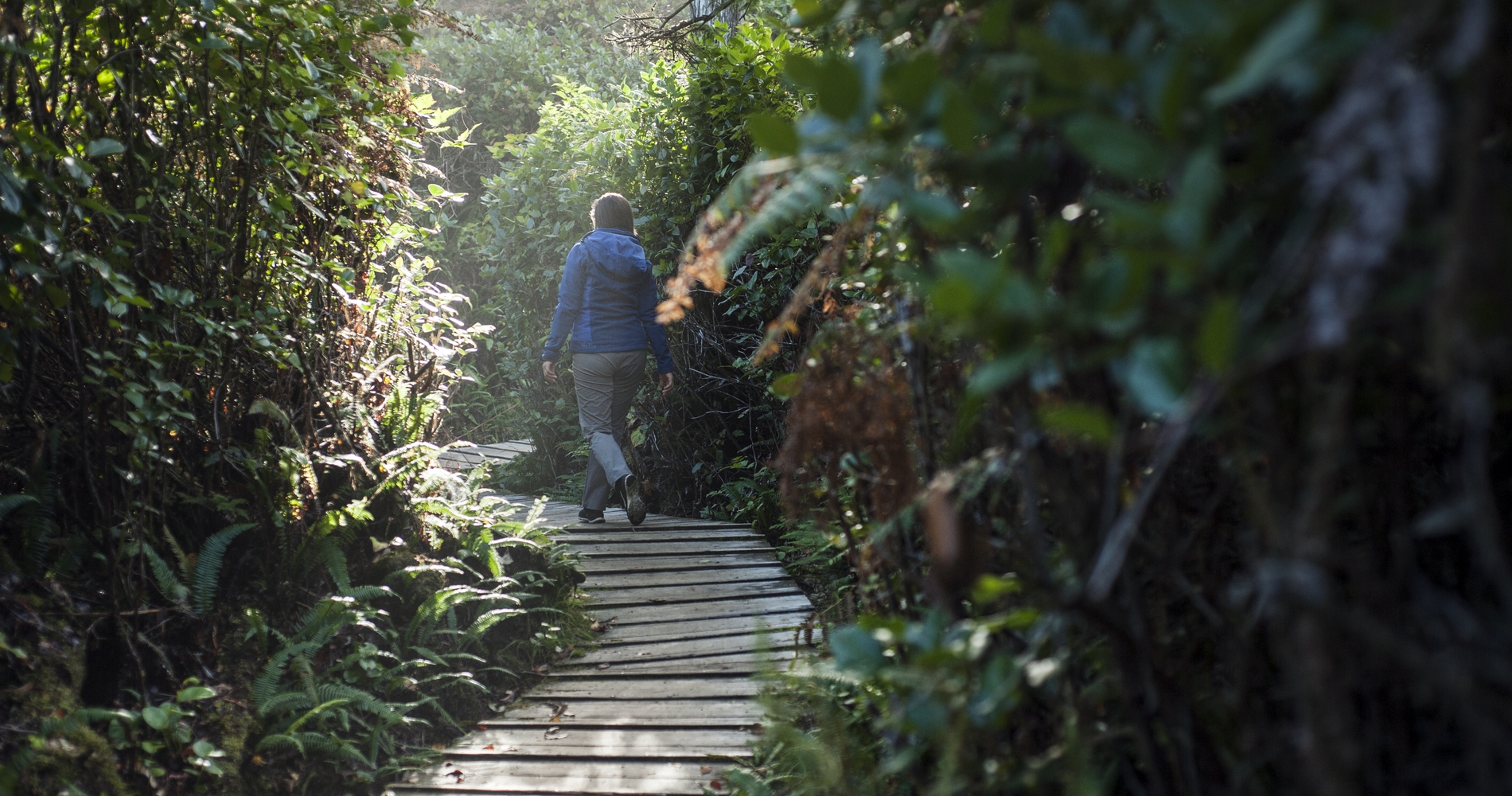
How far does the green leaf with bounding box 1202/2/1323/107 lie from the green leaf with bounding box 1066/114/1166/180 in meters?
0.08

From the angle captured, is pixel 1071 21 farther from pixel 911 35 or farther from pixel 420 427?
pixel 420 427

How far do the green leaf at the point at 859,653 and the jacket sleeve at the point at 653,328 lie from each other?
521 centimetres

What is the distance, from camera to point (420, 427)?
4520mm

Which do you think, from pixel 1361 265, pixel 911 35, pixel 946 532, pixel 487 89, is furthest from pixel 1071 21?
pixel 487 89

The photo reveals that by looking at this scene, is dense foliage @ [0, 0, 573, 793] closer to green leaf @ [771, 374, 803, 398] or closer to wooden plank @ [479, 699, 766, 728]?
wooden plank @ [479, 699, 766, 728]

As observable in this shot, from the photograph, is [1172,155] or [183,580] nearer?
[1172,155]

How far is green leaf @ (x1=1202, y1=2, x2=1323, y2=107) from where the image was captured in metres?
0.57

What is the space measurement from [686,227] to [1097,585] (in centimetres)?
640

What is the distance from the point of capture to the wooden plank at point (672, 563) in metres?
5.34

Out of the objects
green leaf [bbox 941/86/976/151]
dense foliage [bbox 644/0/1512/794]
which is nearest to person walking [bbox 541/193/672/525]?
dense foliage [bbox 644/0/1512/794]

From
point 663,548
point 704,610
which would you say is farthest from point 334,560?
point 663,548

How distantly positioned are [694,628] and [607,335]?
2452 mm

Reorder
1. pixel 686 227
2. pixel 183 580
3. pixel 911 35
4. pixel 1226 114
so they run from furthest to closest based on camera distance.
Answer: pixel 686 227 < pixel 183 580 < pixel 911 35 < pixel 1226 114

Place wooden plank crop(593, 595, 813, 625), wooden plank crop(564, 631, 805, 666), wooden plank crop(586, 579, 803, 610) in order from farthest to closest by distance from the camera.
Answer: wooden plank crop(586, 579, 803, 610) → wooden plank crop(593, 595, 813, 625) → wooden plank crop(564, 631, 805, 666)
